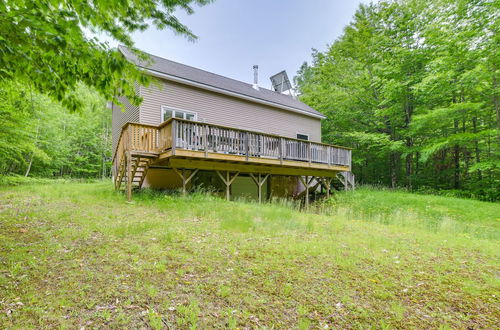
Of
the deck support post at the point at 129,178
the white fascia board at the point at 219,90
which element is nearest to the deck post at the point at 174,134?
the deck support post at the point at 129,178

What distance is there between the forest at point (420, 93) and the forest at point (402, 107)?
56 millimetres

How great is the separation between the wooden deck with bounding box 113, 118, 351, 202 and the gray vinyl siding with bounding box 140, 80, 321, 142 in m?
1.45

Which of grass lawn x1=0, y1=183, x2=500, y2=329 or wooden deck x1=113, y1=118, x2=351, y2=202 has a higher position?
wooden deck x1=113, y1=118, x2=351, y2=202

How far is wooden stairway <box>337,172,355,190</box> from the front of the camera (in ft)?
45.8

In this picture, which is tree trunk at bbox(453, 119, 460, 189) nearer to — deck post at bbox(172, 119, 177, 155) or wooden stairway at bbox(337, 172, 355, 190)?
wooden stairway at bbox(337, 172, 355, 190)

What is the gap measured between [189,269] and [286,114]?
42.0ft

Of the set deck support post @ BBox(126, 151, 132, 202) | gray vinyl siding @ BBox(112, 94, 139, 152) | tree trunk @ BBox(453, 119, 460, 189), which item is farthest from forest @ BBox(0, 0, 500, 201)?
deck support post @ BBox(126, 151, 132, 202)

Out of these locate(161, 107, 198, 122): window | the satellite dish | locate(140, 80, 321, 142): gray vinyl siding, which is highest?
the satellite dish

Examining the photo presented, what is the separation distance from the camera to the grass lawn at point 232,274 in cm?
233

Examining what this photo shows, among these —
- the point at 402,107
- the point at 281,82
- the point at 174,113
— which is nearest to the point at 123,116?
the point at 174,113

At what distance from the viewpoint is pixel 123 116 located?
39.0ft

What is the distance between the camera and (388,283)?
120 inches

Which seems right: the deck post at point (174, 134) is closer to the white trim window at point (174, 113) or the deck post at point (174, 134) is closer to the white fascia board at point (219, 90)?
the white fascia board at point (219, 90)

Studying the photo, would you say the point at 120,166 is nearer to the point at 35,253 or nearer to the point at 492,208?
the point at 35,253
